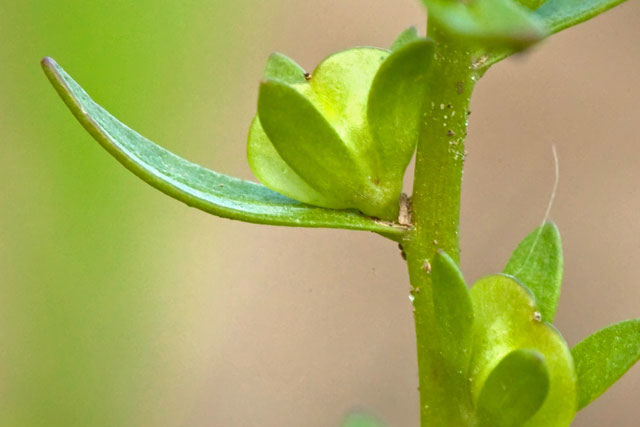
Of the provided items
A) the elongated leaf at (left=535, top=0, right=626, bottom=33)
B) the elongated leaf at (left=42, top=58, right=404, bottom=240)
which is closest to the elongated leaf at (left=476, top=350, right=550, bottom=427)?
the elongated leaf at (left=42, top=58, right=404, bottom=240)

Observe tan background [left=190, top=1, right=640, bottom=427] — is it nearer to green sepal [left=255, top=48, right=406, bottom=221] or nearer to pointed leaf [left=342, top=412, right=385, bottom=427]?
pointed leaf [left=342, top=412, right=385, bottom=427]

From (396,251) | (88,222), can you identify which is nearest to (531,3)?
(88,222)

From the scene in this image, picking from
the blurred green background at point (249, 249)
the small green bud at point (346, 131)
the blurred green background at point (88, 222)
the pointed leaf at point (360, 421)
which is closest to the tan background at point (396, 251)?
the blurred green background at point (249, 249)

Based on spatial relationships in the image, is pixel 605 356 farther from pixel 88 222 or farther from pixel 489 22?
pixel 88 222

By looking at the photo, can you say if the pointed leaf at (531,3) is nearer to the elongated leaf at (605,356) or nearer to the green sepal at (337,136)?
the green sepal at (337,136)

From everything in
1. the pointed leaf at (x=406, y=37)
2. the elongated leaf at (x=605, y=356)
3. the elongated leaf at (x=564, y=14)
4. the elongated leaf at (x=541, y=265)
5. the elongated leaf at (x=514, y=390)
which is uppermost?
the elongated leaf at (x=564, y=14)

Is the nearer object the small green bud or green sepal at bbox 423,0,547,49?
green sepal at bbox 423,0,547,49
